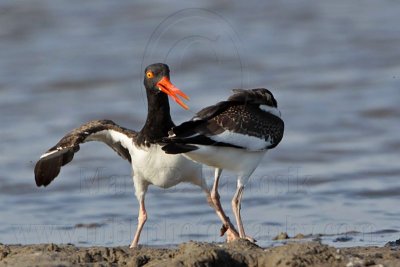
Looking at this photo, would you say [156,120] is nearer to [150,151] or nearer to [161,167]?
[150,151]

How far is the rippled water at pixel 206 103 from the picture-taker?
33.7 ft

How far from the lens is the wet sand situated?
669 cm

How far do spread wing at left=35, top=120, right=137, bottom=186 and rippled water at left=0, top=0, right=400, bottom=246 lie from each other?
36.5 inches

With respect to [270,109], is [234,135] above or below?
below

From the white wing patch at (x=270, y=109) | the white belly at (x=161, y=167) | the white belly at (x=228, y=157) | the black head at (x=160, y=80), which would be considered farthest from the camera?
the white wing patch at (x=270, y=109)

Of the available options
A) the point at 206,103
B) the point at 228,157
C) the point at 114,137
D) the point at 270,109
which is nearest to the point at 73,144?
the point at 114,137

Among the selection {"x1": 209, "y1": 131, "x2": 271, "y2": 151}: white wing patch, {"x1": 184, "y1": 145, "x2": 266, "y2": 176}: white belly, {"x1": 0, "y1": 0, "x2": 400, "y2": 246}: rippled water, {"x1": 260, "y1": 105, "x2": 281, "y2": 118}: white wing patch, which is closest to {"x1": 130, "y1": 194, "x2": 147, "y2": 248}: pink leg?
{"x1": 0, "y1": 0, "x2": 400, "y2": 246}: rippled water

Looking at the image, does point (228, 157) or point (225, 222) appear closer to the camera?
point (228, 157)

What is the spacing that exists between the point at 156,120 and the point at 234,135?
91cm

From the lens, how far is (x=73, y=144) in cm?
905

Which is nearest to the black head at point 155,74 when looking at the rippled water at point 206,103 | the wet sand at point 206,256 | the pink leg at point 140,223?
the pink leg at point 140,223

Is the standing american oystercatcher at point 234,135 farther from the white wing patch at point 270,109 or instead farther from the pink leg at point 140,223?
the pink leg at point 140,223

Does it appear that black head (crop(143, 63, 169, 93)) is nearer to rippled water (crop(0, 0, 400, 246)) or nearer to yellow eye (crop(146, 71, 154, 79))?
yellow eye (crop(146, 71, 154, 79))

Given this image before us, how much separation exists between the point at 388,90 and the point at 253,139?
703cm
